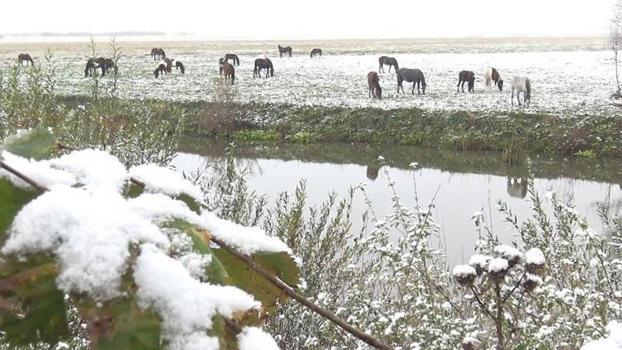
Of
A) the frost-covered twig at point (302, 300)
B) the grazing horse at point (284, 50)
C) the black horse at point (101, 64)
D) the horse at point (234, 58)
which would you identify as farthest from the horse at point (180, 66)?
the frost-covered twig at point (302, 300)

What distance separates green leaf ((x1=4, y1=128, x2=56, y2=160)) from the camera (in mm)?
625

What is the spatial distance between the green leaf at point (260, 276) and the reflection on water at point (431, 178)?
11.6 m

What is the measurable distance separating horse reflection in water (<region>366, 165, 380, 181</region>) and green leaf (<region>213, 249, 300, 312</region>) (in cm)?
1701

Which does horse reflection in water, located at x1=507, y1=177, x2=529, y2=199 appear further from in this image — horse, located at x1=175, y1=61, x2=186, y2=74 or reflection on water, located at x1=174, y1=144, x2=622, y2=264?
horse, located at x1=175, y1=61, x2=186, y2=74

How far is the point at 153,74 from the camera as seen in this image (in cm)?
3609

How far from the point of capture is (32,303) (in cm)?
53

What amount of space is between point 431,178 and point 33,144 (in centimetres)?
1755

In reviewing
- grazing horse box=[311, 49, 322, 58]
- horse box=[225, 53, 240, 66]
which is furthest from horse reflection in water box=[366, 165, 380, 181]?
grazing horse box=[311, 49, 322, 58]

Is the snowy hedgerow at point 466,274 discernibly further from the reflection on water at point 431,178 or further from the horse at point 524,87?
the horse at point 524,87

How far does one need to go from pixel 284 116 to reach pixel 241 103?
Answer: 184 centimetres

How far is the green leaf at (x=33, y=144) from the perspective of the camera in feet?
2.05

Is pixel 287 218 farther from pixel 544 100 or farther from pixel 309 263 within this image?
pixel 544 100

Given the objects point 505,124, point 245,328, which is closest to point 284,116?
point 505,124

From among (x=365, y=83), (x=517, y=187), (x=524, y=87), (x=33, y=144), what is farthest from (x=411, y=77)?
(x=33, y=144)
